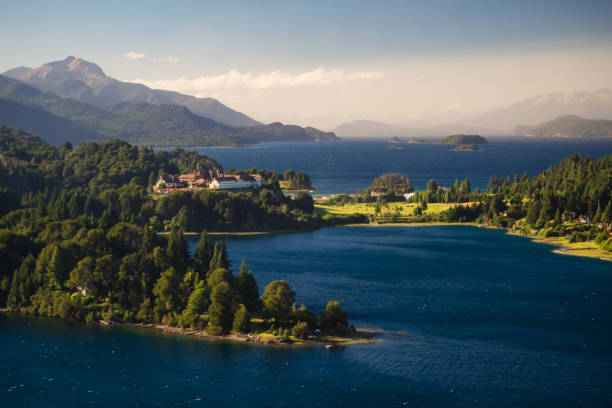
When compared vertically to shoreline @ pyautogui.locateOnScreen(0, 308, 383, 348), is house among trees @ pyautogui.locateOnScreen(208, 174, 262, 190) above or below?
above

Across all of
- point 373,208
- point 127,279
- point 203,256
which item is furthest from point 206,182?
point 127,279

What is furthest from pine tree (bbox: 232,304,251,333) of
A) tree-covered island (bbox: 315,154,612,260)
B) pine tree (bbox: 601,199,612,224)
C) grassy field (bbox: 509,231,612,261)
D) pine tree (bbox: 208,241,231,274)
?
pine tree (bbox: 601,199,612,224)

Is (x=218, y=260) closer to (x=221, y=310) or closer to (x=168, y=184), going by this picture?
(x=221, y=310)

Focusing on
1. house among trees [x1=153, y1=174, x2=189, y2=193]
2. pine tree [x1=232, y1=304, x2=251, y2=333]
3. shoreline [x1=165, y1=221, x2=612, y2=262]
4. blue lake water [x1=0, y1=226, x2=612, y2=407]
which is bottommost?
blue lake water [x1=0, y1=226, x2=612, y2=407]

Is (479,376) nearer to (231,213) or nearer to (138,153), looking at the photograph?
(231,213)

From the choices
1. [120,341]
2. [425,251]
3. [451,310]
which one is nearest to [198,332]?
[120,341]

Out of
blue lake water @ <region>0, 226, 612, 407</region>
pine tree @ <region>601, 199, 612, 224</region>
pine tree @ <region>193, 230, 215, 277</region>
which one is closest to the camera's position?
blue lake water @ <region>0, 226, 612, 407</region>

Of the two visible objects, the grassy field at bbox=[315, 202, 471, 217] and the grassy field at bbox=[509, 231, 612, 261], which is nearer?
the grassy field at bbox=[509, 231, 612, 261]

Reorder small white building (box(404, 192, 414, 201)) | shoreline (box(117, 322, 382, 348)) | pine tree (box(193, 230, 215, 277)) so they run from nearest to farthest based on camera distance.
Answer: shoreline (box(117, 322, 382, 348)) < pine tree (box(193, 230, 215, 277)) < small white building (box(404, 192, 414, 201))

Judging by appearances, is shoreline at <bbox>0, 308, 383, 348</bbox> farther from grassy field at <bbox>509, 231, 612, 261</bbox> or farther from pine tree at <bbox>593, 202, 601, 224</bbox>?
pine tree at <bbox>593, 202, 601, 224</bbox>
